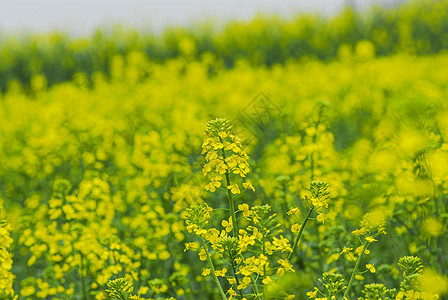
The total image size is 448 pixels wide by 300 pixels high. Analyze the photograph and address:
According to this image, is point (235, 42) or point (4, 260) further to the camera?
point (235, 42)

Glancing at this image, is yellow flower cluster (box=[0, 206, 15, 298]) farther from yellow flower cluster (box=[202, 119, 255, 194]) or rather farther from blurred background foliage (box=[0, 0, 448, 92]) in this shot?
blurred background foliage (box=[0, 0, 448, 92])

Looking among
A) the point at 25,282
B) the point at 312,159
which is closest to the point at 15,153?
the point at 25,282

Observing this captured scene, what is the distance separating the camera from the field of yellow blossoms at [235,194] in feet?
→ 6.16

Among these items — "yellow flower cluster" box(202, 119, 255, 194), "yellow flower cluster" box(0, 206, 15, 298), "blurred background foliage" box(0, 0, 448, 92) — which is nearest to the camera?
"yellow flower cluster" box(202, 119, 255, 194)

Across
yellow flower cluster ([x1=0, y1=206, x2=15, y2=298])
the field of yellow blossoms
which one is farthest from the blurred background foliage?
yellow flower cluster ([x1=0, y1=206, x2=15, y2=298])

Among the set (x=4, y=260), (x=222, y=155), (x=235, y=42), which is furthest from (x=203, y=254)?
(x=235, y=42)

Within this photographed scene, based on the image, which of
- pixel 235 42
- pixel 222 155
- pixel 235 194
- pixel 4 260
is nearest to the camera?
Answer: pixel 222 155

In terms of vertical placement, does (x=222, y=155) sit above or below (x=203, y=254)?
above

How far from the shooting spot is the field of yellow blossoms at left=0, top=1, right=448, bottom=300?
6.16ft

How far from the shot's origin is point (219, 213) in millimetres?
3293

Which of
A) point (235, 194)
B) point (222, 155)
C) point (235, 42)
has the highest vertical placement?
point (235, 42)

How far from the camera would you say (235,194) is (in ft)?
12.1

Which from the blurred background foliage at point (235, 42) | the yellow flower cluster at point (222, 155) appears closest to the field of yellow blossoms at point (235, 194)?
the yellow flower cluster at point (222, 155)

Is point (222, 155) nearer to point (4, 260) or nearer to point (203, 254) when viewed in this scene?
point (203, 254)
